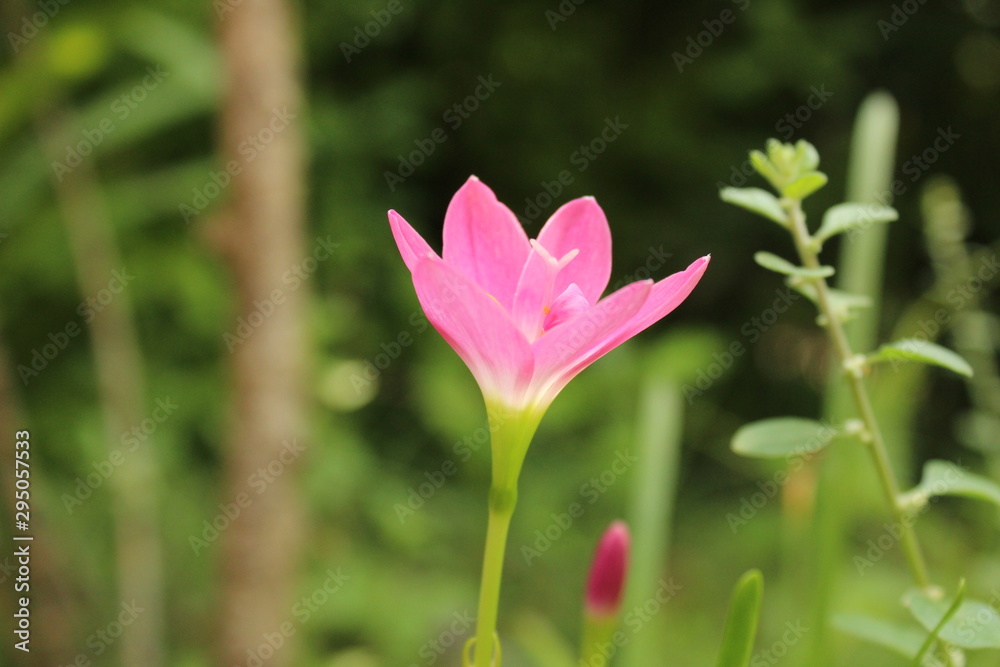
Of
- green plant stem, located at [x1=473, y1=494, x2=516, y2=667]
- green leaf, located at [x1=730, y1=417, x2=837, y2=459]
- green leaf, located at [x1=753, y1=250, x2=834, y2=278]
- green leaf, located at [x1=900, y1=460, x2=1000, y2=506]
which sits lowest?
green leaf, located at [x1=900, y1=460, x2=1000, y2=506]

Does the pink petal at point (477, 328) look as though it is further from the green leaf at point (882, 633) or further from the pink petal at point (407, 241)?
the green leaf at point (882, 633)

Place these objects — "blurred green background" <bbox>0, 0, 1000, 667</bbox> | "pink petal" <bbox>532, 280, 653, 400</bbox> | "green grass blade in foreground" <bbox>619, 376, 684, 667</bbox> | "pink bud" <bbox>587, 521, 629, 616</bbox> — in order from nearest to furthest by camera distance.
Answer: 1. "pink petal" <bbox>532, 280, 653, 400</bbox>
2. "pink bud" <bbox>587, 521, 629, 616</bbox>
3. "green grass blade in foreground" <bbox>619, 376, 684, 667</bbox>
4. "blurred green background" <bbox>0, 0, 1000, 667</bbox>

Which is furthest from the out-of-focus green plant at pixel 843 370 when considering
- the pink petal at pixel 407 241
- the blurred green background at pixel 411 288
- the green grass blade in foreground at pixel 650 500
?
the blurred green background at pixel 411 288

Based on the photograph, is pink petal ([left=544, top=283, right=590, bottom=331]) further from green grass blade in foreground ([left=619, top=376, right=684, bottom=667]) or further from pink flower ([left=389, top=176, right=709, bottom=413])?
green grass blade in foreground ([left=619, top=376, right=684, bottom=667])

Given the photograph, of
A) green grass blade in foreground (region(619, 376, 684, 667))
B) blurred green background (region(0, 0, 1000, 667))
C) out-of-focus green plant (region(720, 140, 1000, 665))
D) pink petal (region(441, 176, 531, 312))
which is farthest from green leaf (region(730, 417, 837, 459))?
blurred green background (region(0, 0, 1000, 667))

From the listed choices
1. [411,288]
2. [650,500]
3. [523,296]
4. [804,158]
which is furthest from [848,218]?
[411,288]

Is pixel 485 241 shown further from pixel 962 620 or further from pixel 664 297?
pixel 962 620

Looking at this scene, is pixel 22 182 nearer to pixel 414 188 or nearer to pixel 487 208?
pixel 414 188
